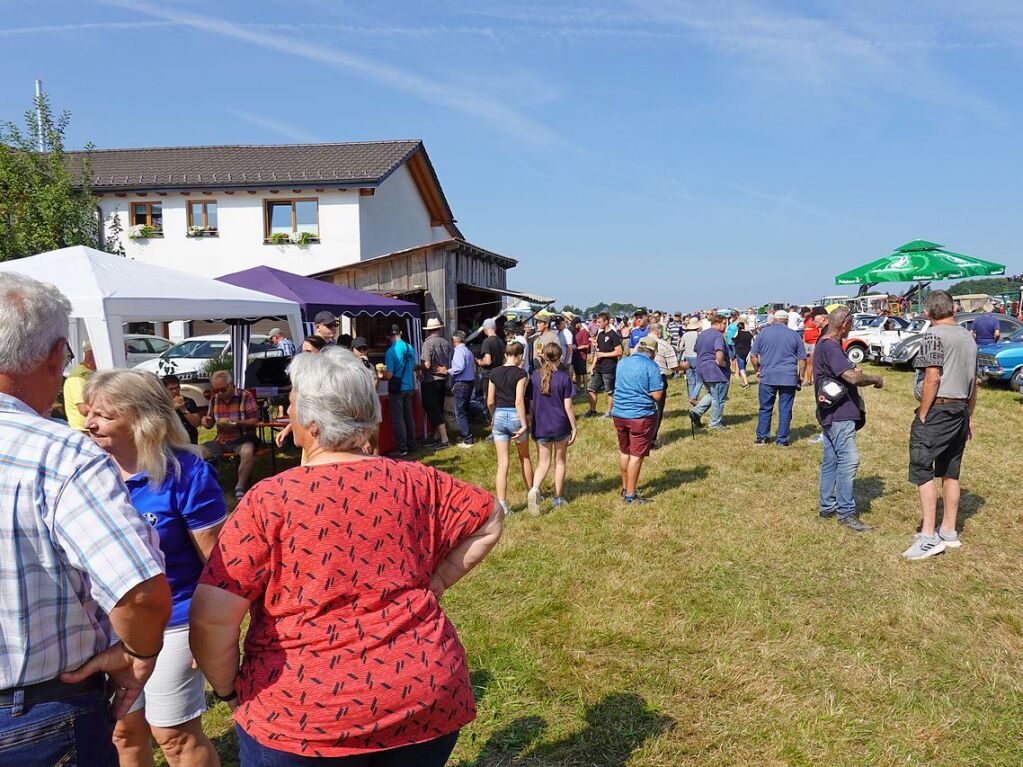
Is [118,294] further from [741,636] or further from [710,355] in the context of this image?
[710,355]

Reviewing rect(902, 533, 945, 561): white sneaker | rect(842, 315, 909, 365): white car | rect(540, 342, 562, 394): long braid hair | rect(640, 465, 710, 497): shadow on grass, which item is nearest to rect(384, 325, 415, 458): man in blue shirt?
rect(540, 342, 562, 394): long braid hair

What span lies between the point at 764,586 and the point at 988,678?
4.92 feet

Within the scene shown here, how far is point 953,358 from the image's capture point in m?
5.12

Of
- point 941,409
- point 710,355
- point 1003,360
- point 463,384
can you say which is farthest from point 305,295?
point 1003,360

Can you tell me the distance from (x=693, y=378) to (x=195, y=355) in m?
12.0

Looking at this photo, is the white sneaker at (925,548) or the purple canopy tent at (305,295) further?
the purple canopy tent at (305,295)

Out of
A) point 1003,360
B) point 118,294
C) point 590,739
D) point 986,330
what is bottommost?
point 590,739

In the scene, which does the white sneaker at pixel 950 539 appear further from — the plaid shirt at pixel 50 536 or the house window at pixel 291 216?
the house window at pixel 291 216

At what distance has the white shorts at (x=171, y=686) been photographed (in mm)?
2342

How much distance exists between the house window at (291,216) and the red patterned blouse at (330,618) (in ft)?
68.1

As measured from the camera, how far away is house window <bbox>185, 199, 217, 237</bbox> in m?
21.3

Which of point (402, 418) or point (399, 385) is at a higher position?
point (399, 385)

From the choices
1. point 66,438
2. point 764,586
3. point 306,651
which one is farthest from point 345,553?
point 764,586

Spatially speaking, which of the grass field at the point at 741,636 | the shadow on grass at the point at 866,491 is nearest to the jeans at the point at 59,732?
the grass field at the point at 741,636
